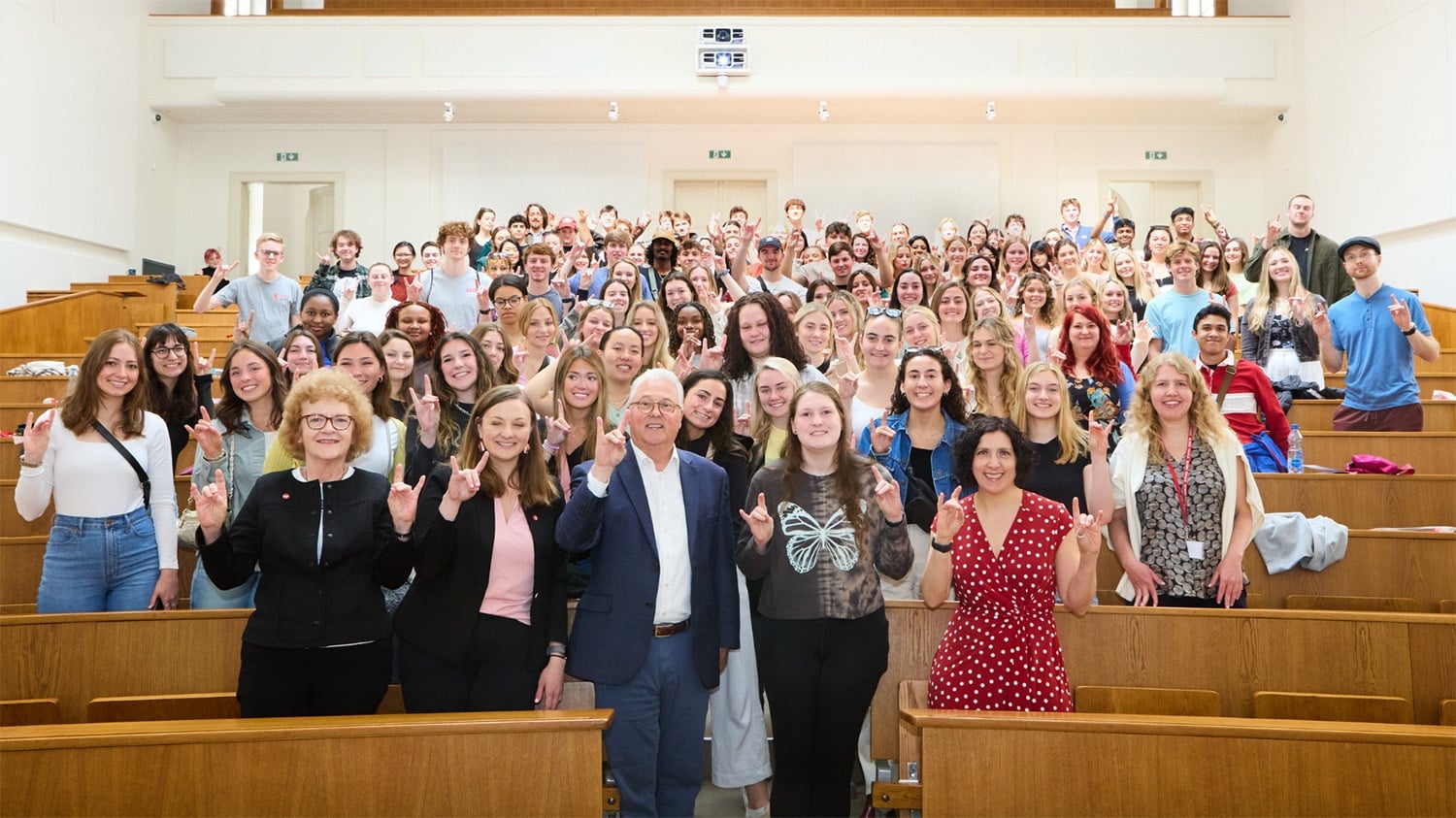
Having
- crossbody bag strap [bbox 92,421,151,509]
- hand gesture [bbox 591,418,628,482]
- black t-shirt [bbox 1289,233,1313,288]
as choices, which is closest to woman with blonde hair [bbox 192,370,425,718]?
hand gesture [bbox 591,418,628,482]

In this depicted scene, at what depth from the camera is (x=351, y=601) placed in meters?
2.24

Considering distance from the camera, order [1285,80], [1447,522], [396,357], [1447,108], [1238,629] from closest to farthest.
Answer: [1238,629] → [396,357] → [1447,522] → [1447,108] → [1285,80]

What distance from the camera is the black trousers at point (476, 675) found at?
229 centimetres

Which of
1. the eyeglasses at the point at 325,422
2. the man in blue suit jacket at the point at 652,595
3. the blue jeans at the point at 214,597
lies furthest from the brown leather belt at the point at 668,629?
the blue jeans at the point at 214,597

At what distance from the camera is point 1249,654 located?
103 inches

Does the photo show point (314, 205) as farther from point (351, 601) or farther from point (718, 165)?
point (351, 601)

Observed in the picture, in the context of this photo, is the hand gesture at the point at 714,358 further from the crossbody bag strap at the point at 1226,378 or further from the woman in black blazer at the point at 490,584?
Result: the crossbody bag strap at the point at 1226,378

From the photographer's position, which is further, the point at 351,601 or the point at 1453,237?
the point at 1453,237

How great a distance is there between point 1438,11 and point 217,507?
32.1 ft

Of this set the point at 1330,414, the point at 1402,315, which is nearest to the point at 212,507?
the point at 1402,315

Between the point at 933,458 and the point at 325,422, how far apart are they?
1633 mm

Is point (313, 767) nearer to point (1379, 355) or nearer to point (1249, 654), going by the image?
point (1249, 654)

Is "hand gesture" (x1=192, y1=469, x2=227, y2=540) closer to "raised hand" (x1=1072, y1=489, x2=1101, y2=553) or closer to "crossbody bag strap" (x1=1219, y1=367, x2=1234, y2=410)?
"raised hand" (x1=1072, y1=489, x2=1101, y2=553)

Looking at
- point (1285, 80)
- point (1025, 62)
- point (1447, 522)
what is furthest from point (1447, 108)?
point (1447, 522)
